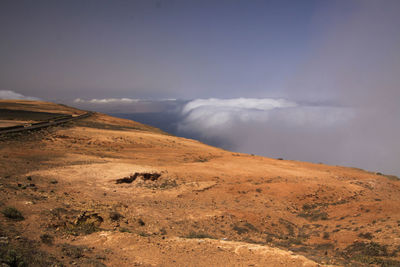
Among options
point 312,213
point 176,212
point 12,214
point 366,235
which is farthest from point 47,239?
point 312,213

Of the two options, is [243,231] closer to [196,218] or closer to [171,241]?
[196,218]

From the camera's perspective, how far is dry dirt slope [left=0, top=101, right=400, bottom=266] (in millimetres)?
8211

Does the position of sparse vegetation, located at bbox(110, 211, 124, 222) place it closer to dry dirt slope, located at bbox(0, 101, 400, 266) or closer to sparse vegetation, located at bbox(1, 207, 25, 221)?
dry dirt slope, located at bbox(0, 101, 400, 266)

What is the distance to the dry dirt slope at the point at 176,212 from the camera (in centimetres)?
821

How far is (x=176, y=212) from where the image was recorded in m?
14.8

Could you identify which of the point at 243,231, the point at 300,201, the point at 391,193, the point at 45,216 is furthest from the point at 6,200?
the point at 391,193

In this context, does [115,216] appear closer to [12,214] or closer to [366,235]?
[12,214]

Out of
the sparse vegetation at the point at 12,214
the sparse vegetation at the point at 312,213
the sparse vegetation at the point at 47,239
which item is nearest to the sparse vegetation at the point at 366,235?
the sparse vegetation at the point at 312,213

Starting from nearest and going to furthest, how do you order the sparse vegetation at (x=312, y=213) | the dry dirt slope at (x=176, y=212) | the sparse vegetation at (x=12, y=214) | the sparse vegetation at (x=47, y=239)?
the sparse vegetation at (x=47, y=239)
the dry dirt slope at (x=176, y=212)
the sparse vegetation at (x=12, y=214)
the sparse vegetation at (x=312, y=213)

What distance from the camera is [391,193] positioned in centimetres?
2286

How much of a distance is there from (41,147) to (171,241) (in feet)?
79.3

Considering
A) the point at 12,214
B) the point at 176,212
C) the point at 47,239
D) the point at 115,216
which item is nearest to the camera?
the point at 47,239

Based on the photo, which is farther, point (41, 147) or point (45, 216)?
point (41, 147)

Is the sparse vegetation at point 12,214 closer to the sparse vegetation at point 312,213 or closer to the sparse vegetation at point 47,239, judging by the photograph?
the sparse vegetation at point 47,239
